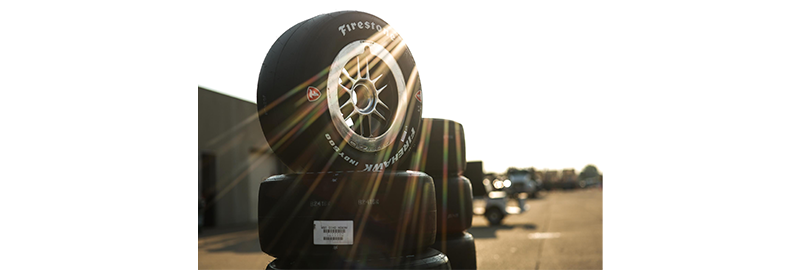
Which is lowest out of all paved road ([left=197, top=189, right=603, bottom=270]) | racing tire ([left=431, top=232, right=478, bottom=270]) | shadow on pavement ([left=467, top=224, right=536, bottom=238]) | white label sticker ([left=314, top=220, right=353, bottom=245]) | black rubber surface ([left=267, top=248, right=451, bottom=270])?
shadow on pavement ([left=467, top=224, right=536, bottom=238])

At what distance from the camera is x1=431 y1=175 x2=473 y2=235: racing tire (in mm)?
3617

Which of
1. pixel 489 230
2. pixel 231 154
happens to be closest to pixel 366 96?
pixel 489 230

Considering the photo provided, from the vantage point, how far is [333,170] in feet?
7.94

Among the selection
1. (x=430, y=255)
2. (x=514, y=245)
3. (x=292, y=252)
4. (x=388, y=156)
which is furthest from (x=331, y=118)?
(x=514, y=245)

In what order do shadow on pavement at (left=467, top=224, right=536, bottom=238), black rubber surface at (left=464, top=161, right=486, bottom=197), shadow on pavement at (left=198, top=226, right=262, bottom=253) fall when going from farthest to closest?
shadow on pavement at (left=467, top=224, right=536, bottom=238)
shadow on pavement at (left=198, top=226, right=262, bottom=253)
black rubber surface at (left=464, top=161, right=486, bottom=197)

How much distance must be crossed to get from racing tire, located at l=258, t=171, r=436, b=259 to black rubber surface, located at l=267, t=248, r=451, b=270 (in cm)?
3

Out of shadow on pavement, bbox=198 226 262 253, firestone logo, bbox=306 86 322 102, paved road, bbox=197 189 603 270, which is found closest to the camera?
firestone logo, bbox=306 86 322 102

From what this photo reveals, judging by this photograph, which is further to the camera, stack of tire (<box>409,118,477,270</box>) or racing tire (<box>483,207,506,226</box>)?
racing tire (<box>483,207,506,226</box>)

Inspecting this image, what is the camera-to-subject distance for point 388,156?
267 cm

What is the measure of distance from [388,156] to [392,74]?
423 mm

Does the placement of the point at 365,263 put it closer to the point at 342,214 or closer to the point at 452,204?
the point at 342,214

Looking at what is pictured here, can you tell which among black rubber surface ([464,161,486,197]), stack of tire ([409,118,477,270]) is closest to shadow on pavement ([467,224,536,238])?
black rubber surface ([464,161,486,197])

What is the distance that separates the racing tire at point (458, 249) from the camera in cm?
351

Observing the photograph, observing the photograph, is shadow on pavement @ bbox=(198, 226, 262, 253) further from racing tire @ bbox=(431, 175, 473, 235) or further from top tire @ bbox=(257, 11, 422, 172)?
top tire @ bbox=(257, 11, 422, 172)
